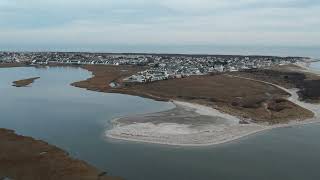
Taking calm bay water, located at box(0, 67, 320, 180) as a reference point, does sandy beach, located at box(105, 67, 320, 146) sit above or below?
above

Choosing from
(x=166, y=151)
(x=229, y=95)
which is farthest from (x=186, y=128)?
(x=229, y=95)

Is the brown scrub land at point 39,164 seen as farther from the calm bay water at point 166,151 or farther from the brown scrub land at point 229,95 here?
the brown scrub land at point 229,95

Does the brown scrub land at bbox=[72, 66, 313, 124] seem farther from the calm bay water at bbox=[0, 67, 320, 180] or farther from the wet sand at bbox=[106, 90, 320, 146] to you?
the calm bay water at bbox=[0, 67, 320, 180]

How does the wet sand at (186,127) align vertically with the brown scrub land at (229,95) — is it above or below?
below

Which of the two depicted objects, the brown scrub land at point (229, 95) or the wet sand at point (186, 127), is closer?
the wet sand at point (186, 127)

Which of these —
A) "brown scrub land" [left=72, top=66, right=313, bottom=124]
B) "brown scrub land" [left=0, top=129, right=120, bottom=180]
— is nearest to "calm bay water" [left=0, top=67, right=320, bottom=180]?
"brown scrub land" [left=0, top=129, right=120, bottom=180]

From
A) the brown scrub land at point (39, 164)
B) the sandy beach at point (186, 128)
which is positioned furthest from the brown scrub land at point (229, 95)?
the brown scrub land at point (39, 164)
